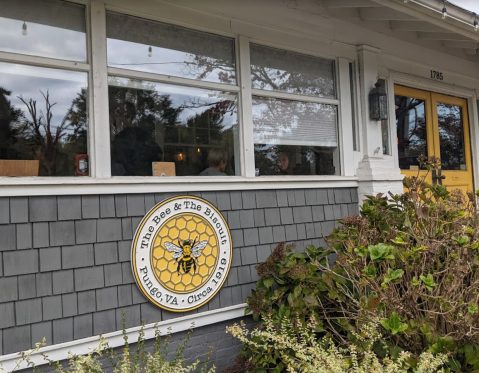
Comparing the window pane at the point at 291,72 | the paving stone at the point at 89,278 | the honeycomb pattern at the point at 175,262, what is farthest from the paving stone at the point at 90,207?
the window pane at the point at 291,72

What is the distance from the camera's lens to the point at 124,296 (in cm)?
279

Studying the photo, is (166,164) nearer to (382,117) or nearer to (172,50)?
(172,50)

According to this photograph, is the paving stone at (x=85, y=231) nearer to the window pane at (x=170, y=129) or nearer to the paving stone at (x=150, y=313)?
the window pane at (x=170, y=129)

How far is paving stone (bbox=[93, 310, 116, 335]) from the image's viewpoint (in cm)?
269

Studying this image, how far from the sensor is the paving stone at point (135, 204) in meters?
2.85

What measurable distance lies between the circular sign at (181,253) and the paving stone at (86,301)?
304mm

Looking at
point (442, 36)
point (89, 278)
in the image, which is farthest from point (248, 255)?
point (442, 36)

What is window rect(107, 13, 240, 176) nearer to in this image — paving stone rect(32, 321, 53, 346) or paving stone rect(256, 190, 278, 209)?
paving stone rect(256, 190, 278, 209)

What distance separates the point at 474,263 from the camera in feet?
9.07

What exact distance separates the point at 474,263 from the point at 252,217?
1.63 metres

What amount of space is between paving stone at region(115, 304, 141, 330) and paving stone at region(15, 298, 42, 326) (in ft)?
1.59

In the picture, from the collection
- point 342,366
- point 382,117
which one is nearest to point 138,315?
point 342,366

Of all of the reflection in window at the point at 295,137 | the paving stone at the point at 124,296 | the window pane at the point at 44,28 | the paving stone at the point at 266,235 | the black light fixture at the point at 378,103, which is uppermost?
the window pane at the point at 44,28

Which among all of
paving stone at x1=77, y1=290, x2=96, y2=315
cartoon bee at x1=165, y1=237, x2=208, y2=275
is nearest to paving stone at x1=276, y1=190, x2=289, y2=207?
cartoon bee at x1=165, y1=237, x2=208, y2=275
